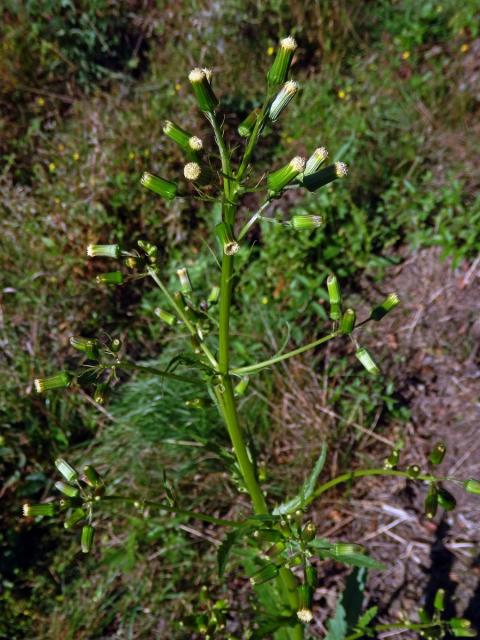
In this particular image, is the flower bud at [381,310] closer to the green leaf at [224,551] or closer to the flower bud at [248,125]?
the flower bud at [248,125]

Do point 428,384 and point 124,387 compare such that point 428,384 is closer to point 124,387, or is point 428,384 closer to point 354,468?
point 354,468

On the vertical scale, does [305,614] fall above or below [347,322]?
below

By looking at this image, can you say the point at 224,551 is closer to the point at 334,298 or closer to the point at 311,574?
the point at 311,574

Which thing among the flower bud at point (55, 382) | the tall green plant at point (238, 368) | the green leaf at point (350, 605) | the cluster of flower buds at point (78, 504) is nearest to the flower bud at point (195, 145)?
the tall green plant at point (238, 368)

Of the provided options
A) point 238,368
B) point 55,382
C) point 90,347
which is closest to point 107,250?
point 90,347

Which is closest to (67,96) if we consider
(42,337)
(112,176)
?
(112,176)

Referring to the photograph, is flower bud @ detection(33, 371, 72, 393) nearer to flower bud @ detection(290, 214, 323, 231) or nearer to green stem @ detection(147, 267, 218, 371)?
green stem @ detection(147, 267, 218, 371)
